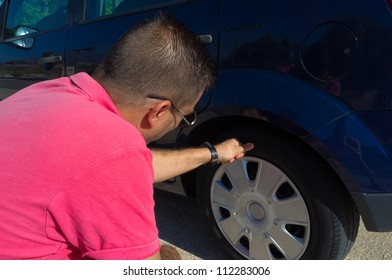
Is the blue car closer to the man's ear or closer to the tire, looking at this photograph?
the tire

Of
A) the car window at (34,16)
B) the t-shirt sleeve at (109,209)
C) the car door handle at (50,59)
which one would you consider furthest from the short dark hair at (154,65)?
the car window at (34,16)

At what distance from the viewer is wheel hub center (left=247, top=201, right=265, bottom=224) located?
199cm

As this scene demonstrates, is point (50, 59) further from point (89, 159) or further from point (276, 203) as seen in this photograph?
point (89, 159)

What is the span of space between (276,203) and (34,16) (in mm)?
2603

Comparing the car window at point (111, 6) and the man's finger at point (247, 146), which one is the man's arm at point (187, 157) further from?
the car window at point (111, 6)

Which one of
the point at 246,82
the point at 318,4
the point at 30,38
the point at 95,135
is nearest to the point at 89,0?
the point at 30,38

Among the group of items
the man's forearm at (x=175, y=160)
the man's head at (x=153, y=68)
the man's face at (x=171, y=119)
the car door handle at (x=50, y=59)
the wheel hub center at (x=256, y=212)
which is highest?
the car door handle at (x=50, y=59)

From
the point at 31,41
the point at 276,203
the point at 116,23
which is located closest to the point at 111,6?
the point at 116,23

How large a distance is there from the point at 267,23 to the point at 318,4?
0.75 feet

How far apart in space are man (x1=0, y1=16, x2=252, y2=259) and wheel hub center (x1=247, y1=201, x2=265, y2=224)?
0.96 metres

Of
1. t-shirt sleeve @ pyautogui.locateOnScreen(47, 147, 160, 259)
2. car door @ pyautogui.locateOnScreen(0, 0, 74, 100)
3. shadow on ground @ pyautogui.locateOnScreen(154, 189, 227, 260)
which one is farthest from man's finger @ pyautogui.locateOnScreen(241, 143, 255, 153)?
car door @ pyautogui.locateOnScreen(0, 0, 74, 100)

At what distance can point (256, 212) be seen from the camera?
A: 202 cm

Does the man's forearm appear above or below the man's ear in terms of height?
below

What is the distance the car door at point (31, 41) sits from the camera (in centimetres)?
282
